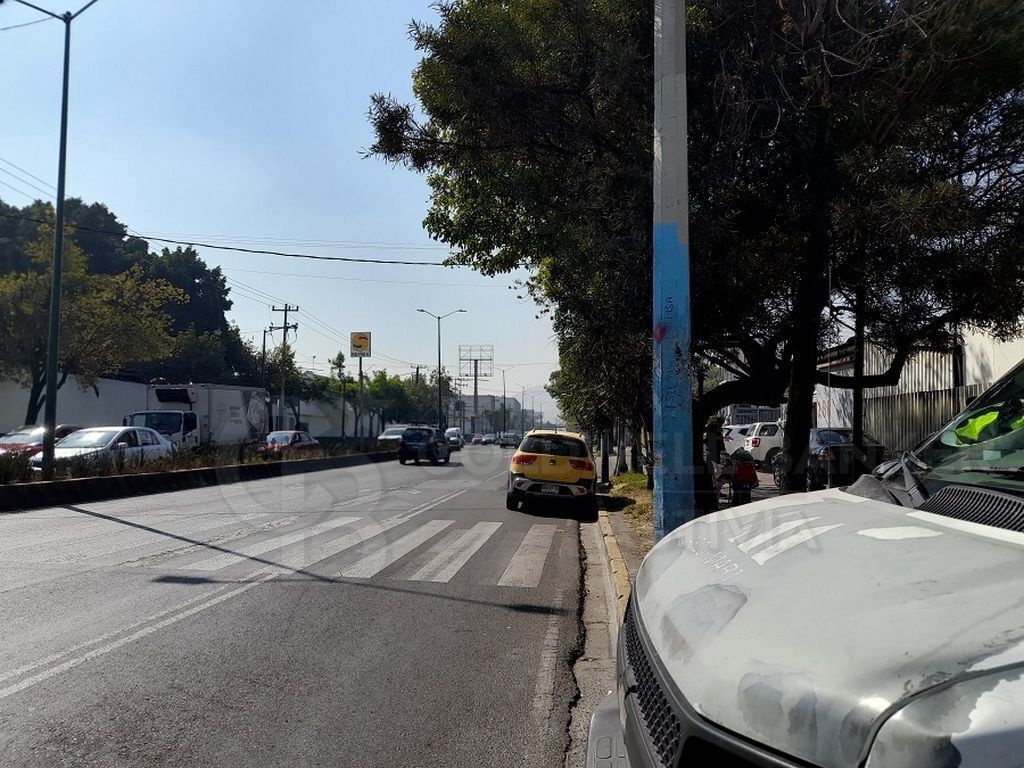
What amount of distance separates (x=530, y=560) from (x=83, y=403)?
3648cm

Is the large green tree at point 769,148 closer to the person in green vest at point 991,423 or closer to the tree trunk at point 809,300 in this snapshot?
the tree trunk at point 809,300

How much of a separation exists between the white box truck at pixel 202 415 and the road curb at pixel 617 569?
1968 cm

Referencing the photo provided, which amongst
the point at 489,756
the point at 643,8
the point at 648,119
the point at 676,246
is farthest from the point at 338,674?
the point at 643,8

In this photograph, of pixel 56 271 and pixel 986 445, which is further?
pixel 56 271

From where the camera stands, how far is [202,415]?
32.5m

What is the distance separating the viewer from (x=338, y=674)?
16.9 feet

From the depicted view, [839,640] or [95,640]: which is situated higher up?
[839,640]

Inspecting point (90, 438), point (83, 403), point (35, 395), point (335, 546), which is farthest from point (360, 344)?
point (335, 546)

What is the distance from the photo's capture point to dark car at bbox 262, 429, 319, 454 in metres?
32.1

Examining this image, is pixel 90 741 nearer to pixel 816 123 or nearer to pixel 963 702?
pixel 963 702

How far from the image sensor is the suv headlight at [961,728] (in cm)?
125

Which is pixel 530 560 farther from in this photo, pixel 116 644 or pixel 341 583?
pixel 116 644

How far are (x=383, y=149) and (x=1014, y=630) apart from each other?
9.86 metres

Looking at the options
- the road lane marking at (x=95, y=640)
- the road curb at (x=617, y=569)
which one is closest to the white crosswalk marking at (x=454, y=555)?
the road curb at (x=617, y=569)
